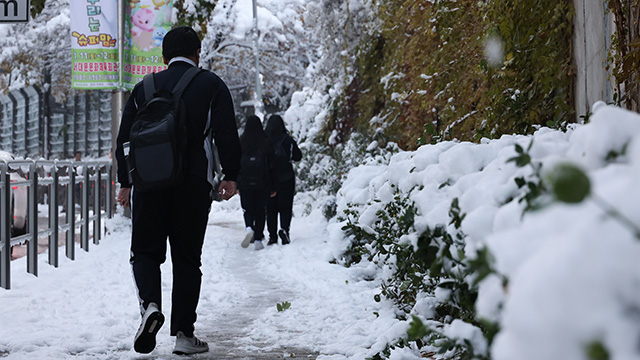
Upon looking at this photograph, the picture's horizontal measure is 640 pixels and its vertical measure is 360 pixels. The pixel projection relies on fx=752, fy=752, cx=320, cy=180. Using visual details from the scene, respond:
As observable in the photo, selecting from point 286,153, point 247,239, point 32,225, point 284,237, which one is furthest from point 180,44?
Result: point 284,237

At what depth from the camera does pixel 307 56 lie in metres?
29.2

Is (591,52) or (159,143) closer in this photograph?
(159,143)

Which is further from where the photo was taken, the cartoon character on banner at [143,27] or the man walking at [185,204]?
the cartoon character on banner at [143,27]

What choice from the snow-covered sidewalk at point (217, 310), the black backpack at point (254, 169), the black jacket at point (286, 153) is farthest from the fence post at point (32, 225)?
the black jacket at point (286, 153)

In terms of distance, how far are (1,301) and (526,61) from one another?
4368 mm

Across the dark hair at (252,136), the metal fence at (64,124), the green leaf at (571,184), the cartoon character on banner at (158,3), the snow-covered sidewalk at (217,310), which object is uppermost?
the cartoon character on banner at (158,3)

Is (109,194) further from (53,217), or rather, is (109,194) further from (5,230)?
(5,230)

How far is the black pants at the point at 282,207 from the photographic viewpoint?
10695mm

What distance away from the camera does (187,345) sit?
415 cm

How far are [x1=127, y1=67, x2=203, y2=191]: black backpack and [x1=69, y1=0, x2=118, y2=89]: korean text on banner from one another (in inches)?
299

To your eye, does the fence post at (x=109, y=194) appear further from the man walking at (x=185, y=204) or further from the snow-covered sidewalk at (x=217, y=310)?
the man walking at (x=185, y=204)

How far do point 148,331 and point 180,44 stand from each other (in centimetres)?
170

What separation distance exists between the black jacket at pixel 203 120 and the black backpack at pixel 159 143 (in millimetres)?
84

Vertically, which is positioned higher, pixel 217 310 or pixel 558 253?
pixel 558 253
